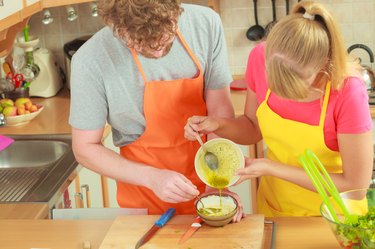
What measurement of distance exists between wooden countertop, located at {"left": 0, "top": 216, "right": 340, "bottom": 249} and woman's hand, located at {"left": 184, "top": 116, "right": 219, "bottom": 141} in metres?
0.31

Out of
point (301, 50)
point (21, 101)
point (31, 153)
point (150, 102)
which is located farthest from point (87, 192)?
point (301, 50)

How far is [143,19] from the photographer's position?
1.67 m

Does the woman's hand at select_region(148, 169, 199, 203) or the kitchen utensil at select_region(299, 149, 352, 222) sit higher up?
the kitchen utensil at select_region(299, 149, 352, 222)

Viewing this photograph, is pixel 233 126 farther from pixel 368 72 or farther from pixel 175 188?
pixel 368 72

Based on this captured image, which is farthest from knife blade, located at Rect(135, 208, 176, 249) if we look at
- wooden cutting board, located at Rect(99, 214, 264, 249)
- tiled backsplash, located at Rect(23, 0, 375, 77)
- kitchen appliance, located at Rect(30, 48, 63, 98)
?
tiled backsplash, located at Rect(23, 0, 375, 77)

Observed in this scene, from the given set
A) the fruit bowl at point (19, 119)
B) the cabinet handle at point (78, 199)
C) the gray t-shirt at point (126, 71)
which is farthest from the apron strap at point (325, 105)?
the fruit bowl at point (19, 119)

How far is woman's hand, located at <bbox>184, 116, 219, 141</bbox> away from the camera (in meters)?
1.96

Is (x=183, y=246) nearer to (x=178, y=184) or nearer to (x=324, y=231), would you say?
(x=178, y=184)

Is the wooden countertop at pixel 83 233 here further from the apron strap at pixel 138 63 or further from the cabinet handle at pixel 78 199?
the cabinet handle at pixel 78 199

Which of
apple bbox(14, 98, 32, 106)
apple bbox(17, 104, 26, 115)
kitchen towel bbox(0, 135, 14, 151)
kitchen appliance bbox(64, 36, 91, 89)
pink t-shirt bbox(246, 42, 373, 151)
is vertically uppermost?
pink t-shirt bbox(246, 42, 373, 151)

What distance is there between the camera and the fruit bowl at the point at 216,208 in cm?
176

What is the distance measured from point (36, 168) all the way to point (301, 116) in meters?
1.21

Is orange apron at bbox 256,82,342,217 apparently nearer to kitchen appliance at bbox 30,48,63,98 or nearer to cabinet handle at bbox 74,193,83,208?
cabinet handle at bbox 74,193,83,208

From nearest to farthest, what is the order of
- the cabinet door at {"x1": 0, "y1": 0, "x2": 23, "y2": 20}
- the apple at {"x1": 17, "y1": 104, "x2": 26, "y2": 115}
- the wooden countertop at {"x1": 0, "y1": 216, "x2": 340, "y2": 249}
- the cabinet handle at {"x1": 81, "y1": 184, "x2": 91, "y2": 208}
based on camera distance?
the wooden countertop at {"x1": 0, "y1": 216, "x2": 340, "y2": 249} → the cabinet door at {"x1": 0, "y1": 0, "x2": 23, "y2": 20} → the cabinet handle at {"x1": 81, "y1": 184, "x2": 91, "y2": 208} → the apple at {"x1": 17, "y1": 104, "x2": 26, "y2": 115}
